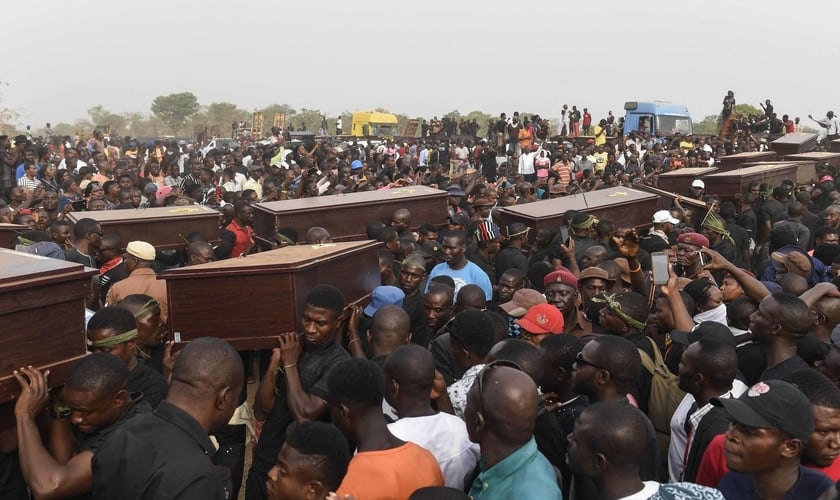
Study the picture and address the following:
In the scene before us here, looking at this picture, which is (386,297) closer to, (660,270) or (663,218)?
(660,270)

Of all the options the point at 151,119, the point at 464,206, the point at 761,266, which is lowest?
the point at 761,266

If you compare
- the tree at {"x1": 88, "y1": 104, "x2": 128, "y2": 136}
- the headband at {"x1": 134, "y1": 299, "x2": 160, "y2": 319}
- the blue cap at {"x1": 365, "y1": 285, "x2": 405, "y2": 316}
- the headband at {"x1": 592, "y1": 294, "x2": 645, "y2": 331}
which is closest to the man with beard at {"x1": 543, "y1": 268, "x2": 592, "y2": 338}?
the headband at {"x1": 592, "y1": 294, "x2": 645, "y2": 331}

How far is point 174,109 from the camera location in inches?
2598

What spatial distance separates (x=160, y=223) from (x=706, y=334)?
4.99 meters

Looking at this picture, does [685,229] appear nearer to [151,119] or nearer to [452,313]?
[452,313]

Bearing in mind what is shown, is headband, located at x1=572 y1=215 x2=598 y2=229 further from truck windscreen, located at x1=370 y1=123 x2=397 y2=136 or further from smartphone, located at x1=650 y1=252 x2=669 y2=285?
truck windscreen, located at x1=370 y1=123 x2=397 y2=136

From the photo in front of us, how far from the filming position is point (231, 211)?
322 inches

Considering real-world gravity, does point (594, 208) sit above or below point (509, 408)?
above

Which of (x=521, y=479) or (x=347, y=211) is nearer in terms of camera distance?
(x=521, y=479)

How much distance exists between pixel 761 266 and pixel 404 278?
473 centimetres

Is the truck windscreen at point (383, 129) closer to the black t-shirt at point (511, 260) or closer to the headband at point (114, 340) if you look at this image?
the black t-shirt at point (511, 260)

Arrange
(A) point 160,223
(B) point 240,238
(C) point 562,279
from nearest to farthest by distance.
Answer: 1. (C) point 562,279
2. (A) point 160,223
3. (B) point 240,238

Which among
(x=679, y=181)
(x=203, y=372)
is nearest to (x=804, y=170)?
(x=679, y=181)

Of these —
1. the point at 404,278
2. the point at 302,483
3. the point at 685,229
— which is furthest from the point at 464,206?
the point at 302,483
